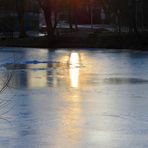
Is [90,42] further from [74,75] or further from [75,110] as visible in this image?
[75,110]

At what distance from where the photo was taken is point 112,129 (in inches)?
380

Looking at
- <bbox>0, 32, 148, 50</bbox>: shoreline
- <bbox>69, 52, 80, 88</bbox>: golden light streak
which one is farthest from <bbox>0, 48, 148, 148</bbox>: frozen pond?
<bbox>0, 32, 148, 50</bbox>: shoreline

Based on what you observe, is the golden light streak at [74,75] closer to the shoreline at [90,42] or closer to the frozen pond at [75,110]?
the frozen pond at [75,110]

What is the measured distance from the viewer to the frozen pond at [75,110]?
883cm

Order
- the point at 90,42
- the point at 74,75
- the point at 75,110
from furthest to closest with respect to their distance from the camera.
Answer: the point at 90,42 < the point at 74,75 < the point at 75,110

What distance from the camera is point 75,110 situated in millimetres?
11891

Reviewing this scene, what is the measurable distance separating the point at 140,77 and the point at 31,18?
214 ft

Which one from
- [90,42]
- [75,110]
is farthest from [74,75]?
[90,42]

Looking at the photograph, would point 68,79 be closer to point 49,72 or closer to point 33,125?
point 49,72

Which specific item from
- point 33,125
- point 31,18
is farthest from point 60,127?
point 31,18

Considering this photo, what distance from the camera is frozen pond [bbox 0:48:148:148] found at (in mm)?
8828

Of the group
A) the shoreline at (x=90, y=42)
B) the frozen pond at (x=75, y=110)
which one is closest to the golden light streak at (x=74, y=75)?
the frozen pond at (x=75, y=110)

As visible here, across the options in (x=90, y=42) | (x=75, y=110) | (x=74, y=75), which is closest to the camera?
(x=75, y=110)

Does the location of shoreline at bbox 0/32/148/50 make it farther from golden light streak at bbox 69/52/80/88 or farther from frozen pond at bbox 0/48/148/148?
frozen pond at bbox 0/48/148/148
